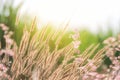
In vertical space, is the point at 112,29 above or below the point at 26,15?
below

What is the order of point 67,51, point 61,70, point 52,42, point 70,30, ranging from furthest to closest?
1. point 70,30
2. point 52,42
3. point 67,51
4. point 61,70

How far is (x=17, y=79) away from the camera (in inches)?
119

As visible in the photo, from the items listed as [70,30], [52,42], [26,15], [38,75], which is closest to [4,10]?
[26,15]

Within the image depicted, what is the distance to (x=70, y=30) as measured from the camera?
16.1 feet

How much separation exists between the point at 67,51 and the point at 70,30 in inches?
68.8

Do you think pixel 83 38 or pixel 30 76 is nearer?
pixel 30 76

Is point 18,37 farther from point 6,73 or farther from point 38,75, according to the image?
point 38,75

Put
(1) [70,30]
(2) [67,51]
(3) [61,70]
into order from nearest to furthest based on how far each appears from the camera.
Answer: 1. (3) [61,70]
2. (2) [67,51]
3. (1) [70,30]

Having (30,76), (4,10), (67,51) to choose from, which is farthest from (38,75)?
(4,10)

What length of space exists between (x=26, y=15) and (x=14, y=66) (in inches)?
52.0

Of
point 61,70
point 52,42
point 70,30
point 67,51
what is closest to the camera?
point 61,70

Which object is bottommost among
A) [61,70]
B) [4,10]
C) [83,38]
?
[83,38]

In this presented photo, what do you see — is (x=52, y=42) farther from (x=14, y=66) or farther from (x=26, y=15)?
(x=14, y=66)

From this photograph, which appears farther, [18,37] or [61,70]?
[18,37]
